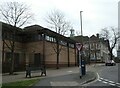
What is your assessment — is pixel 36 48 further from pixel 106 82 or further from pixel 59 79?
pixel 106 82

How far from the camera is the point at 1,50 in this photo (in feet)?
127

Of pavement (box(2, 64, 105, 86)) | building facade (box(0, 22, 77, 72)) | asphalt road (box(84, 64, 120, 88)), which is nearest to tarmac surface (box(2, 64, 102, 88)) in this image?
pavement (box(2, 64, 105, 86))

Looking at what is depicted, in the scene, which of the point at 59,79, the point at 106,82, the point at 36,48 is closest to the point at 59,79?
the point at 59,79

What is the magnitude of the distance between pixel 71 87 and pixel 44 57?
2915cm

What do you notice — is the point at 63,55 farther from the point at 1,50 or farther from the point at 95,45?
the point at 95,45

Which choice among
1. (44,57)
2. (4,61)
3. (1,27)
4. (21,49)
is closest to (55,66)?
(44,57)

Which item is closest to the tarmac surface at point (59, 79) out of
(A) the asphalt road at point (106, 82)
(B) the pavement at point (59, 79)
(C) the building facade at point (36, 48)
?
(B) the pavement at point (59, 79)

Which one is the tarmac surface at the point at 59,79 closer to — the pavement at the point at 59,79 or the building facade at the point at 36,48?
the pavement at the point at 59,79

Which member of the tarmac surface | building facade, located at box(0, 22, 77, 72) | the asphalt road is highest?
building facade, located at box(0, 22, 77, 72)

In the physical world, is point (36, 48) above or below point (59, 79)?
above

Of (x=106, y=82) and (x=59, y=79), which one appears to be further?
(x=59, y=79)

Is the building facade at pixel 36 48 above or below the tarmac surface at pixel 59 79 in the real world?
above

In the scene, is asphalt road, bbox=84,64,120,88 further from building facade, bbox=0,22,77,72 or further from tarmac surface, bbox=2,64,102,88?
building facade, bbox=0,22,77,72

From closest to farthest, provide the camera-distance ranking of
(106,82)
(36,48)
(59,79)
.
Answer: (106,82) < (59,79) < (36,48)
